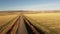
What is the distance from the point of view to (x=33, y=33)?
17.5 metres

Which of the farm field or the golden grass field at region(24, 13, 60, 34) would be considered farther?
the golden grass field at region(24, 13, 60, 34)

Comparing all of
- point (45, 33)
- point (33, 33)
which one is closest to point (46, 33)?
point (45, 33)

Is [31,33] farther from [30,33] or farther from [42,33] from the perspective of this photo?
[42,33]

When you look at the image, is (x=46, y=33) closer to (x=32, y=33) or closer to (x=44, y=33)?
(x=44, y=33)

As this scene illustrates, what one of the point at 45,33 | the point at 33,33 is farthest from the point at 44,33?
the point at 33,33

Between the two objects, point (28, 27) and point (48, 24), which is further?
point (48, 24)

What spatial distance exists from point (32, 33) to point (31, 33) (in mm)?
129

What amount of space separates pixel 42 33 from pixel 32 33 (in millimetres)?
1195

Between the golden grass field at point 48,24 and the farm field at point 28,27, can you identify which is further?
the golden grass field at point 48,24

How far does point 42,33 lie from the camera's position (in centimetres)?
1753

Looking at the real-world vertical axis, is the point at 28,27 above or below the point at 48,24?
above

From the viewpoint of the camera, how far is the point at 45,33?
1748 centimetres

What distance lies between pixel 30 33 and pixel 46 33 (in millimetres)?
1902

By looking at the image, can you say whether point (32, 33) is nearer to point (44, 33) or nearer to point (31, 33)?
point (31, 33)
